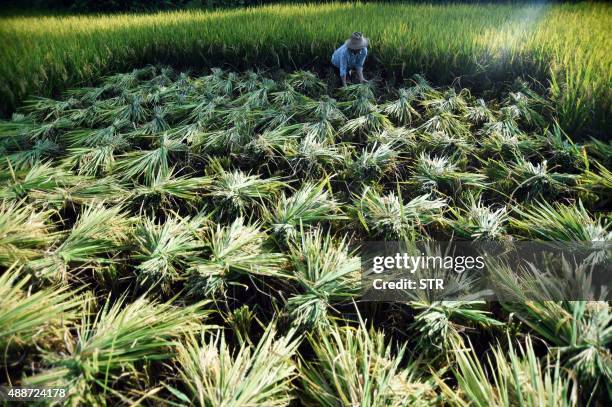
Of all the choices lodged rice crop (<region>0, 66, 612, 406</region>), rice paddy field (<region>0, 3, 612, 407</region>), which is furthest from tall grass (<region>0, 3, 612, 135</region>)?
lodged rice crop (<region>0, 66, 612, 406</region>)

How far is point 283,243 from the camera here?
1274 millimetres

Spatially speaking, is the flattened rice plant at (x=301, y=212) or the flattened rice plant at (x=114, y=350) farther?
the flattened rice plant at (x=301, y=212)

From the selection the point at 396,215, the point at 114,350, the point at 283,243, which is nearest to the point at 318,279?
the point at 283,243

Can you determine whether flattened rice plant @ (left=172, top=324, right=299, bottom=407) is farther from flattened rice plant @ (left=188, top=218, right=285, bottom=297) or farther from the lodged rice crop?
flattened rice plant @ (left=188, top=218, right=285, bottom=297)

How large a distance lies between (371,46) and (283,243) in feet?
6.52

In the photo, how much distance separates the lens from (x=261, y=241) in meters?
1.27

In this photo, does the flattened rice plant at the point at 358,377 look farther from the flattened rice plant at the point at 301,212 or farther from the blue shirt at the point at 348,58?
the blue shirt at the point at 348,58

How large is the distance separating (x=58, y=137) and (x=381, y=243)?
1.84m

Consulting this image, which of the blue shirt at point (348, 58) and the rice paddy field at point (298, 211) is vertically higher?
the blue shirt at point (348, 58)

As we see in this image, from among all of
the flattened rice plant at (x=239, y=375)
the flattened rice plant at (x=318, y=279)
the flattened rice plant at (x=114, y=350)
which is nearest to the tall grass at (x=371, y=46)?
the flattened rice plant at (x=318, y=279)

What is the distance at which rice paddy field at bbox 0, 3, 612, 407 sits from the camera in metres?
0.85

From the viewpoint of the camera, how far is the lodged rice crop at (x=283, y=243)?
0.84 metres

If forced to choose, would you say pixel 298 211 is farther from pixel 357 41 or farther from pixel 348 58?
pixel 348 58

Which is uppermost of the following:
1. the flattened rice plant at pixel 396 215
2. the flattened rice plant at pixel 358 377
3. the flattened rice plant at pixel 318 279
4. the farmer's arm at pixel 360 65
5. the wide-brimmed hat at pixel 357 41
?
the wide-brimmed hat at pixel 357 41
